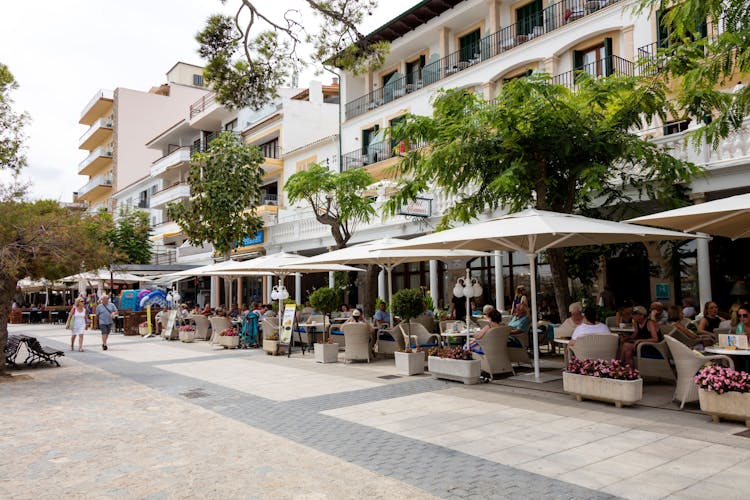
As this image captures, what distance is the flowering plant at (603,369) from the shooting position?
7660mm

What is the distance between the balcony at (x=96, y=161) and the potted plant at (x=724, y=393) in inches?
2321

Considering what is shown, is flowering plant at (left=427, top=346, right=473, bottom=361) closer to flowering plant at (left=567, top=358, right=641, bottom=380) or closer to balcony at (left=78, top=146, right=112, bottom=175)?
flowering plant at (left=567, top=358, right=641, bottom=380)

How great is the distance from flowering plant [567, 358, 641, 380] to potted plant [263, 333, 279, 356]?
8.74m

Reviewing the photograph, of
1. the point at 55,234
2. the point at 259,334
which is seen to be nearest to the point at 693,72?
the point at 55,234

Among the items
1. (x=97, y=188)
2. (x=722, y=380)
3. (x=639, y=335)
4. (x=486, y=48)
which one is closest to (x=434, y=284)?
(x=486, y=48)

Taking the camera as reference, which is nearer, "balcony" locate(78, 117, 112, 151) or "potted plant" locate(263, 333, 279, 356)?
"potted plant" locate(263, 333, 279, 356)

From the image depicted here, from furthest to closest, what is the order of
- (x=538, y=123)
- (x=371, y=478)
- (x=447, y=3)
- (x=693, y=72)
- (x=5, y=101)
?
(x=447, y=3)
(x=5, y=101)
(x=538, y=123)
(x=693, y=72)
(x=371, y=478)

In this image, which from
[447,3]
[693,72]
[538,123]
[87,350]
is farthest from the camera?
[447,3]

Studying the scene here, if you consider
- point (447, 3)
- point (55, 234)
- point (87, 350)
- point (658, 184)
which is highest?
point (447, 3)

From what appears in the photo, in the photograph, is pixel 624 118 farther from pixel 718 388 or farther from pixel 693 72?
pixel 718 388

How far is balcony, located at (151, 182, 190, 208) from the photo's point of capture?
3962cm

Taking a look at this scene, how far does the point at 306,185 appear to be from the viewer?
1998 centimetres

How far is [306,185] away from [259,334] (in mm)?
5302

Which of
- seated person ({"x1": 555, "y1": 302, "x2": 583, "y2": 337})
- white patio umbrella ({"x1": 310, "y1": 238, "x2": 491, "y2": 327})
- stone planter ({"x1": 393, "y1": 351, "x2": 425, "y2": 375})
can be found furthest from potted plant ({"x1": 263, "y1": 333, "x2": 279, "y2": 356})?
seated person ({"x1": 555, "y1": 302, "x2": 583, "y2": 337})
